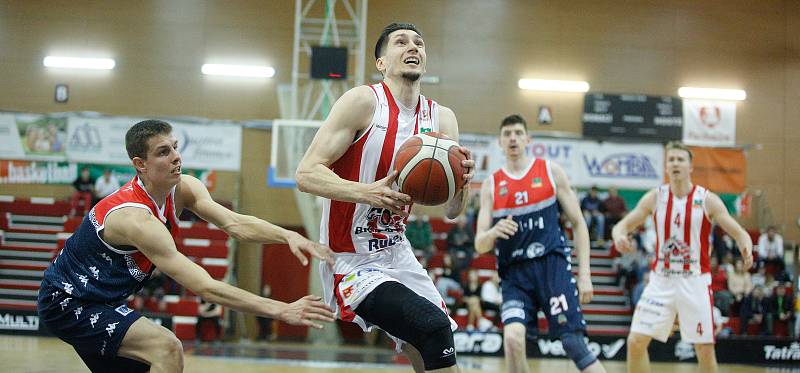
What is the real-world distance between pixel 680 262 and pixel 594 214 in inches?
397

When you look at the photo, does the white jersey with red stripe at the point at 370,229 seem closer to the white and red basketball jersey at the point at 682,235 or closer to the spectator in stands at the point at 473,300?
the white and red basketball jersey at the point at 682,235

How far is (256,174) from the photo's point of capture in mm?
17703

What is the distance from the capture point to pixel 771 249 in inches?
631

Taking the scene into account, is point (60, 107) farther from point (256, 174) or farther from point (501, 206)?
point (501, 206)

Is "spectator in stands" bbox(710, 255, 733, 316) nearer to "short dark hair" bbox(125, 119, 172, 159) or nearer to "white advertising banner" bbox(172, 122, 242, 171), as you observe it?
"white advertising banner" bbox(172, 122, 242, 171)

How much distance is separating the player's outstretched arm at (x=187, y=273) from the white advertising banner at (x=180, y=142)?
12587mm

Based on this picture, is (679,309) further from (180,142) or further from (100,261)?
(180,142)

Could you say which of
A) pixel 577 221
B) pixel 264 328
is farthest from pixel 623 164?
pixel 577 221

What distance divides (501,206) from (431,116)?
1928 millimetres

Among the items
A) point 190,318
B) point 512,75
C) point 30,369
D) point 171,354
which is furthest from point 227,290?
point 512,75

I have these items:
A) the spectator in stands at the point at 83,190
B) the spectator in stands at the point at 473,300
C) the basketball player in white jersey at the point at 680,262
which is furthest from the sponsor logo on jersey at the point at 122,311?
the spectator in stands at the point at 83,190

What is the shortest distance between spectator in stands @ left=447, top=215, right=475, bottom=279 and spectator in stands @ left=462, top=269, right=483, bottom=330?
23.5 inches

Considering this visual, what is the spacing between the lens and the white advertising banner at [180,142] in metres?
16.1

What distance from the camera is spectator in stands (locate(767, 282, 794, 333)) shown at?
14.7m
